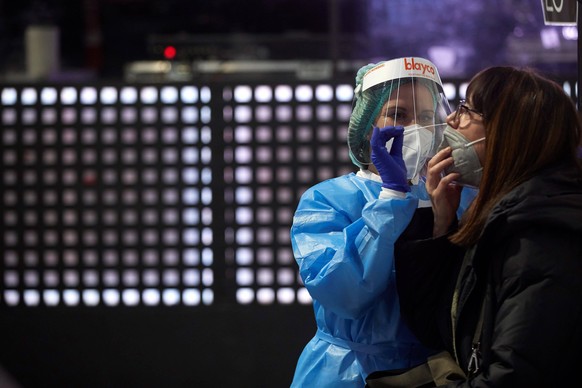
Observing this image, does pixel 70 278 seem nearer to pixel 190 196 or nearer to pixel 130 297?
pixel 130 297

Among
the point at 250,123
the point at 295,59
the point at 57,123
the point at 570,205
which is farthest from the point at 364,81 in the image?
the point at 295,59

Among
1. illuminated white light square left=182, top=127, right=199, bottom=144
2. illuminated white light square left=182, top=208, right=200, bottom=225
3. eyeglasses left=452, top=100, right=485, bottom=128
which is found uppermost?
eyeglasses left=452, top=100, right=485, bottom=128

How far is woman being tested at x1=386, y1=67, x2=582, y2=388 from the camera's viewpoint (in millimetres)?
1699

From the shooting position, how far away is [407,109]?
91.9 inches

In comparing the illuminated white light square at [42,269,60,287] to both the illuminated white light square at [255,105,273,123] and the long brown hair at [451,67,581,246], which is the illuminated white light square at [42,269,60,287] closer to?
the illuminated white light square at [255,105,273,123]

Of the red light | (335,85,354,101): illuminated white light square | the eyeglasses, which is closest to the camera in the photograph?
the eyeglasses

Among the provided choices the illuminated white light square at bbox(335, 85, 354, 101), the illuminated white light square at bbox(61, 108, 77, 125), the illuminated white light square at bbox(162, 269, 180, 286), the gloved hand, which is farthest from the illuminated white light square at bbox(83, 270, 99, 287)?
the gloved hand

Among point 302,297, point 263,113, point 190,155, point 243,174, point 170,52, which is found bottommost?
point 302,297

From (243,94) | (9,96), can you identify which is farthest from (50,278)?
(243,94)

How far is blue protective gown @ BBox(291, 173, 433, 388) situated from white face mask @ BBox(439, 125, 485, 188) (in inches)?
4.5

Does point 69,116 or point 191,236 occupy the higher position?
point 69,116

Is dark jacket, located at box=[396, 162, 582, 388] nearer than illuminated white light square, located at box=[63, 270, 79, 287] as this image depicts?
Yes

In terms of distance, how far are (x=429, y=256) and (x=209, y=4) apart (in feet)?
43.1

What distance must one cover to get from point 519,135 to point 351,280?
494 millimetres
